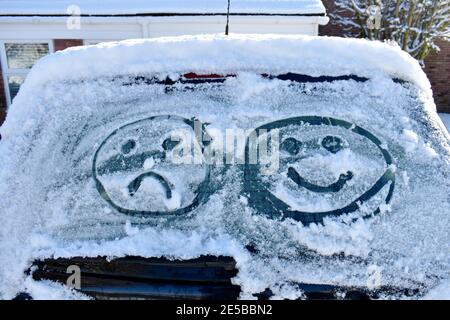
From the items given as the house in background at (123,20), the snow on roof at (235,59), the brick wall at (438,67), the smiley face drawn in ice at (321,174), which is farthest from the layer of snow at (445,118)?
the smiley face drawn in ice at (321,174)

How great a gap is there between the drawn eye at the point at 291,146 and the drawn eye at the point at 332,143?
10cm

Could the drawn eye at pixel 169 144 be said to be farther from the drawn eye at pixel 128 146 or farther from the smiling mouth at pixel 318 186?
the smiling mouth at pixel 318 186

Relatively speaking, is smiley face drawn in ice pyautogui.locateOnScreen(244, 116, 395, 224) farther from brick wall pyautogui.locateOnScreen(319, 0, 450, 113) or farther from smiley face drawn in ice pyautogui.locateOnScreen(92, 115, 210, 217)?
brick wall pyautogui.locateOnScreen(319, 0, 450, 113)

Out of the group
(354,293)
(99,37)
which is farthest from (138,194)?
(99,37)

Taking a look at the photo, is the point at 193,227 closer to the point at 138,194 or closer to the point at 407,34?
the point at 138,194

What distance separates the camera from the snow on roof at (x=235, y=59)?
202 cm

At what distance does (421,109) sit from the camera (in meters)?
1.98

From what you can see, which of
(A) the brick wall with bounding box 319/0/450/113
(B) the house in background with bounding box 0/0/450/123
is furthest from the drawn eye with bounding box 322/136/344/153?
(A) the brick wall with bounding box 319/0/450/113

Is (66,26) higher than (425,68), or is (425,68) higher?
(66,26)

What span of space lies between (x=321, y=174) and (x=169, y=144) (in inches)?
22.6

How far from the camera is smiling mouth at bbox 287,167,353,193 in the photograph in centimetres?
178

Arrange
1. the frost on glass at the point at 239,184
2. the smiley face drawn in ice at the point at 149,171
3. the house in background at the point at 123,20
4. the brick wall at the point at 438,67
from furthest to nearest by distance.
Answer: the brick wall at the point at 438,67 → the house in background at the point at 123,20 → the smiley face drawn in ice at the point at 149,171 → the frost on glass at the point at 239,184

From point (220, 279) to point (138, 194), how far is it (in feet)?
1.42

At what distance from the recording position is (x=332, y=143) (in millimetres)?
1870
